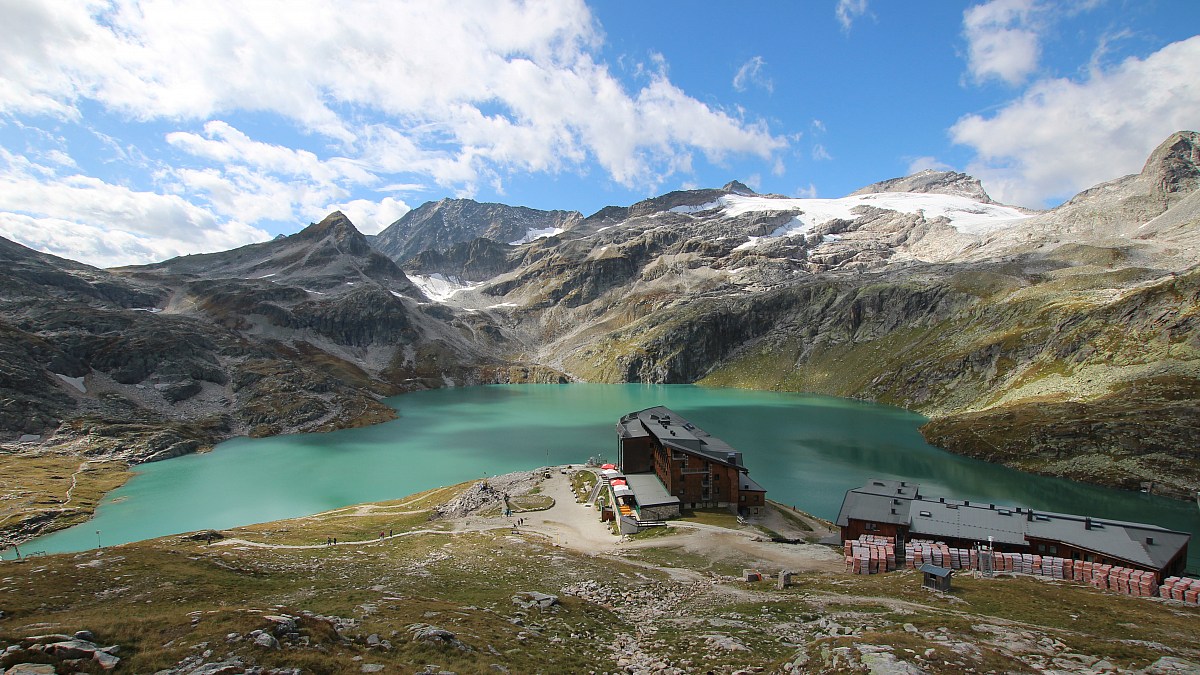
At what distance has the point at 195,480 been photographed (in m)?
89.5

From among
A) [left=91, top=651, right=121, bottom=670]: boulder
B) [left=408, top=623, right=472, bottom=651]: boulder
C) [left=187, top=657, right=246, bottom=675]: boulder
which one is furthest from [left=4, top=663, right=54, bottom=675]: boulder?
[left=408, top=623, right=472, bottom=651]: boulder

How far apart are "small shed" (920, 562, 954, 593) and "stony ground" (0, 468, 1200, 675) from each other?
71 cm

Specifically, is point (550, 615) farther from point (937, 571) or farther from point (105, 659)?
point (937, 571)

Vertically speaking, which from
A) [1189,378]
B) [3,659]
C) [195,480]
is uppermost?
[1189,378]

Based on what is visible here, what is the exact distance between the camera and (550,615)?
24.4m

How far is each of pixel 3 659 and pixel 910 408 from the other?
161 meters

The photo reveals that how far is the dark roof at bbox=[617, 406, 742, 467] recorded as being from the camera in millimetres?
54969

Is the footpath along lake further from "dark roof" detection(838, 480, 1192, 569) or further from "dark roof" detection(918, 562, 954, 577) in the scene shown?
"dark roof" detection(918, 562, 954, 577)

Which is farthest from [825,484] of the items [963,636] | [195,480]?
[195,480]

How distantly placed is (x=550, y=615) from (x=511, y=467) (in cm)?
6663

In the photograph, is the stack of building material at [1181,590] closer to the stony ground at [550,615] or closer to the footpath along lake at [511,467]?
the stony ground at [550,615]

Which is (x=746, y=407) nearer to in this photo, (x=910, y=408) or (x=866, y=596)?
(x=910, y=408)

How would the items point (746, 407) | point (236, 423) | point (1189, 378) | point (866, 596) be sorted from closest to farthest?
point (866, 596) → point (1189, 378) → point (236, 423) → point (746, 407)

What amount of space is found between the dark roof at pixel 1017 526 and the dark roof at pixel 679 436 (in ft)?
40.5
